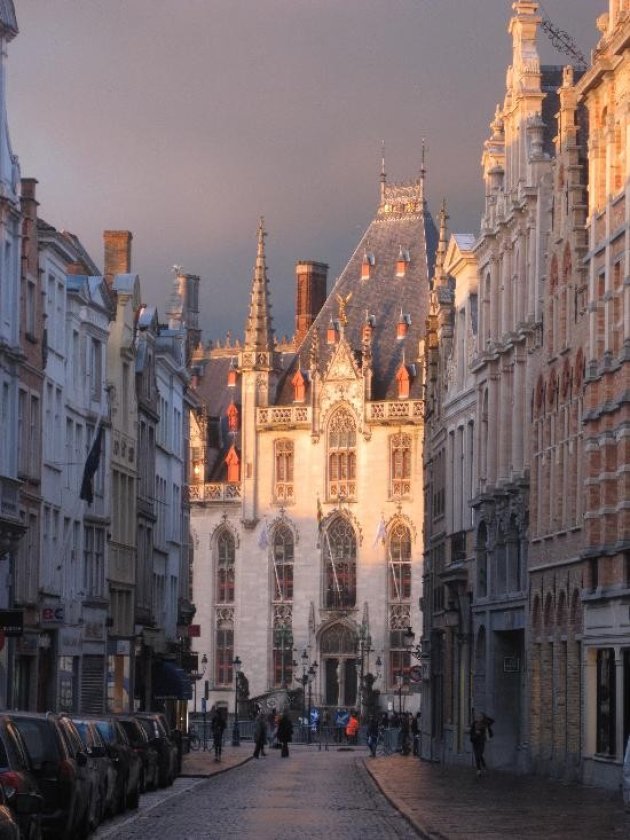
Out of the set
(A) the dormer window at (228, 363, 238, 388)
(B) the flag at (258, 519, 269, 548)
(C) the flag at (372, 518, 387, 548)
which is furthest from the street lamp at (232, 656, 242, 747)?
(A) the dormer window at (228, 363, 238, 388)

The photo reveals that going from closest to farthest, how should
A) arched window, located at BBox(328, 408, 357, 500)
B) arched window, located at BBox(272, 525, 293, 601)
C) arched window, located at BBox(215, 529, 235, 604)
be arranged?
arched window, located at BBox(328, 408, 357, 500)
arched window, located at BBox(272, 525, 293, 601)
arched window, located at BBox(215, 529, 235, 604)

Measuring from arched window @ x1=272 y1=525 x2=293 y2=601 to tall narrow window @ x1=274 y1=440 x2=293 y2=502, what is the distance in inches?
74.6

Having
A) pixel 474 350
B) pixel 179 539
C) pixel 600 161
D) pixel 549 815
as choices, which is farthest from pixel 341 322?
pixel 549 815

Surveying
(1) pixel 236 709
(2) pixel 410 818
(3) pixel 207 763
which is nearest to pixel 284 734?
(3) pixel 207 763

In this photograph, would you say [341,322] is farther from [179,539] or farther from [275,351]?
[179,539]

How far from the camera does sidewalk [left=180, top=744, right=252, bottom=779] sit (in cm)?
6156

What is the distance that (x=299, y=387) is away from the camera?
14275cm

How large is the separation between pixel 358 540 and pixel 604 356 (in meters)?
89.0

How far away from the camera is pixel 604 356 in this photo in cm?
4972

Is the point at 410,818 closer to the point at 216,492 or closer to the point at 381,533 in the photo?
the point at 381,533

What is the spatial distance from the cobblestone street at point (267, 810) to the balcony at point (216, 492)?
77.9m

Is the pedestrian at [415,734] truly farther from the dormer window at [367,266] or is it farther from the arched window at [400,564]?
the dormer window at [367,266]

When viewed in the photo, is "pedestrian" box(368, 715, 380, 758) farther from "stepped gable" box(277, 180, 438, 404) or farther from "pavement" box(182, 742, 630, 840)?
"stepped gable" box(277, 180, 438, 404)

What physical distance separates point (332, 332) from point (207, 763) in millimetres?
75825
